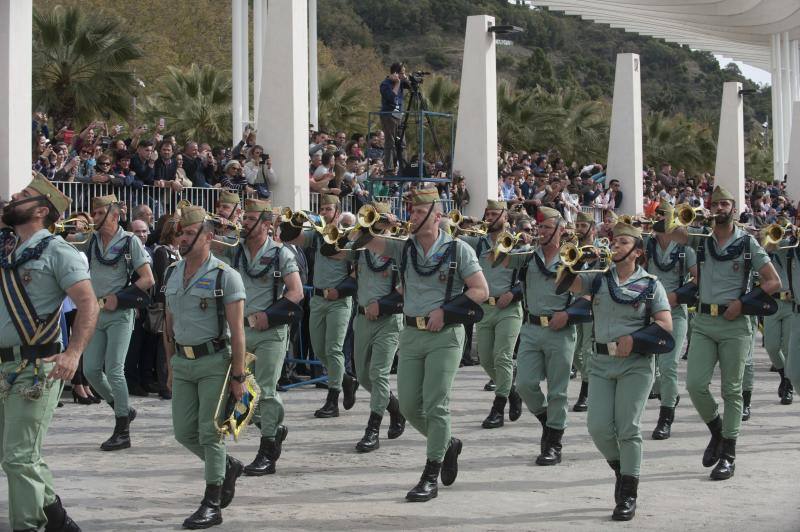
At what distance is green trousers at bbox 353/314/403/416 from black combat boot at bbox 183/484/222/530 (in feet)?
11.3

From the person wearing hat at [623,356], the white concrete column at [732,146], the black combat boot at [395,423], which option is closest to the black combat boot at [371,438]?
the black combat boot at [395,423]

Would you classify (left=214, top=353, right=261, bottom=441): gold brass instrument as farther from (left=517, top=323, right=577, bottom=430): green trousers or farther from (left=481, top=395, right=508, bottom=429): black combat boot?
(left=481, top=395, right=508, bottom=429): black combat boot

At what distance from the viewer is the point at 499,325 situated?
12789mm

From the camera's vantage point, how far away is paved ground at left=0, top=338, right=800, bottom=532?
27.6ft

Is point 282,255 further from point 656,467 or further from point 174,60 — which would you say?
point 174,60

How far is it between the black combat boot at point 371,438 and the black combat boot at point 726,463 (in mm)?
2908

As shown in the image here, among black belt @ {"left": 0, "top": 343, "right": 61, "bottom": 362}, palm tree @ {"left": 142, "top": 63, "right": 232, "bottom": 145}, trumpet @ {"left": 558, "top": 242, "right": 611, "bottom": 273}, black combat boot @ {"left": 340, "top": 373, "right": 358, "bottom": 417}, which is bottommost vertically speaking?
black combat boot @ {"left": 340, "top": 373, "right": 358, "bottom": 417}

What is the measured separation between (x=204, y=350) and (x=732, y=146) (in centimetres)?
3156

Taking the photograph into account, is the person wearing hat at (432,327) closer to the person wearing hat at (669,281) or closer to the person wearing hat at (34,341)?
the person wearing hat at (34,341)

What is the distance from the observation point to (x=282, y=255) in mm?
10367

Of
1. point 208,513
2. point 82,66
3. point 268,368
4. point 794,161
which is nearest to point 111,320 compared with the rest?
point 268,368

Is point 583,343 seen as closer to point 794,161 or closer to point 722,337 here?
point 722,337

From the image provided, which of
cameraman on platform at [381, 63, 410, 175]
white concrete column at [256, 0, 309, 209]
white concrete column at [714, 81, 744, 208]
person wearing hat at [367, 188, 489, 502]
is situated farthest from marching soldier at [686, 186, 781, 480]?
white concrete column at [714, 81, 744, 208]

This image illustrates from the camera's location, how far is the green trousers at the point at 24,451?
23.8 ft
